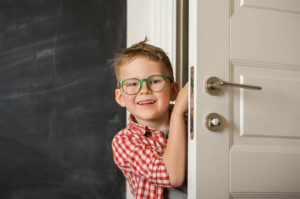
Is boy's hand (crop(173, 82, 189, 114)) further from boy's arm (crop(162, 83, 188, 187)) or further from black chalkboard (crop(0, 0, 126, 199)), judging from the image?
black chalkboard (crop(0, 0, 126, 199))

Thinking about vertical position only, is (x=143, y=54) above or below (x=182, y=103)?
above

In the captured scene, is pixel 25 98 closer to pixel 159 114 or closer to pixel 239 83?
pixel 159 114

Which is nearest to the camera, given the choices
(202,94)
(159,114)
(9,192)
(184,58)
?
(202,94)

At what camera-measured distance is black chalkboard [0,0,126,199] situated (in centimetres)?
180

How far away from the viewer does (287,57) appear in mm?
1105

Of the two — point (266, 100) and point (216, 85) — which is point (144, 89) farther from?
point (266, 100)

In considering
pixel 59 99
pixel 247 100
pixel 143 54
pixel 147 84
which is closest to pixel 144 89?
pixel 147 84

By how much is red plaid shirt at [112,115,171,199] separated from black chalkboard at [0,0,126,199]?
30.0 inches

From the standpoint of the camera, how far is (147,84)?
1052 mm

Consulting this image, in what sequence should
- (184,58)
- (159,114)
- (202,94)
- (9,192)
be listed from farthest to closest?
(9,192) < (184,58) < (159,114) < (202,94)

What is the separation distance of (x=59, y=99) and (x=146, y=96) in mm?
956

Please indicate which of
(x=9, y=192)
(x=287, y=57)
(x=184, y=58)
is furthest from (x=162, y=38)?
(x=9, y=192)

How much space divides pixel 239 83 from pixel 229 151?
0.73 feet

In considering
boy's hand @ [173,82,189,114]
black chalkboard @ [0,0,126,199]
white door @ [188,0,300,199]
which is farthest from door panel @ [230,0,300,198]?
black chalkboard @ [0,0,126,199]
